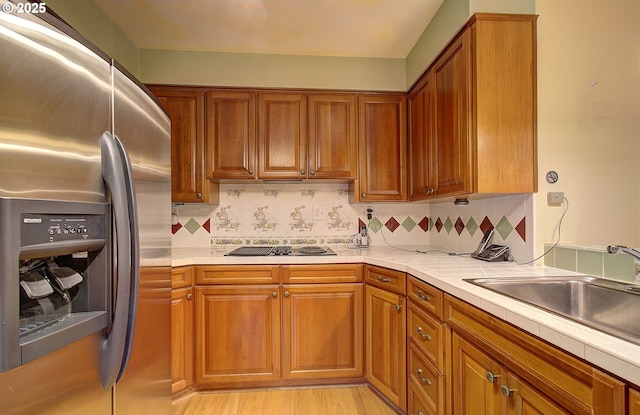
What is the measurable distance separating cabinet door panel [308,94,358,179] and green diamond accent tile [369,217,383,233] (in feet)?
1.63

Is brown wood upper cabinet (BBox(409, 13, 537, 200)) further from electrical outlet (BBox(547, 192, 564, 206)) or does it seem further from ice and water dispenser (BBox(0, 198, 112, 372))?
ice and water dispenser (BBox(0, 198, 112, 372))

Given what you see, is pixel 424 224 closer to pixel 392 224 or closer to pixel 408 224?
A: pixel 408 224

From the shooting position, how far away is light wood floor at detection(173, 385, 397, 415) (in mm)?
1801

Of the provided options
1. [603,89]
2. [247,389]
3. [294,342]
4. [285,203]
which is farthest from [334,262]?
[603,89]

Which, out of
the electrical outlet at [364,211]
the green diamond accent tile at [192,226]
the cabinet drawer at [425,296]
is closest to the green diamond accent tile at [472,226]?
the cabinet drawer at [425,296]

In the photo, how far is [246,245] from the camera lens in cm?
254

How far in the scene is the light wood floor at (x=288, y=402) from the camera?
1.80 meters

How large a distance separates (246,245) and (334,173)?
0.97m

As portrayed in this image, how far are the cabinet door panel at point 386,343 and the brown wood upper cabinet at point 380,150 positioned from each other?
79 cm

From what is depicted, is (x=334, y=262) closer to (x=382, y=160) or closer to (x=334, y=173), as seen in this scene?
(x=334, y=173)

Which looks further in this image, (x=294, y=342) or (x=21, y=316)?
(x=294, y=342)

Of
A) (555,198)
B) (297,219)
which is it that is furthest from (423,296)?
(297,219)

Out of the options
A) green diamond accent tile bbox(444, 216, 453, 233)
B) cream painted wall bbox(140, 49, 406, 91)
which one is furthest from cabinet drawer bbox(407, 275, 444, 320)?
cream painted wall bbox(140, 49, 406, 91)

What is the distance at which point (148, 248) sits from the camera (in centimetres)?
103
